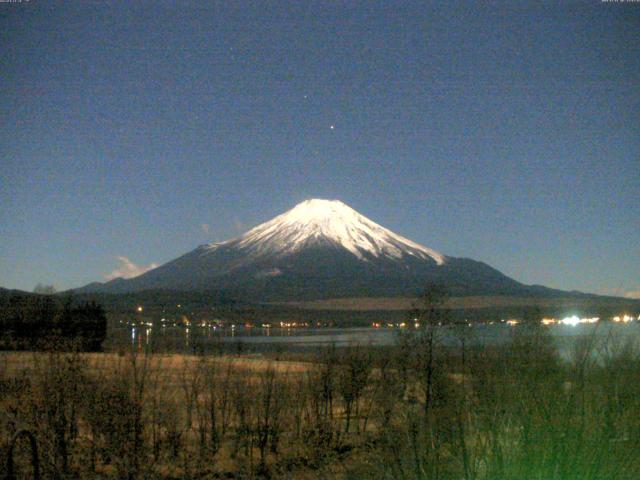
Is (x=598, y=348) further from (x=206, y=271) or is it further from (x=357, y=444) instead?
(x=206, y=271)

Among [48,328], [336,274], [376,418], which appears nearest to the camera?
[376,418]

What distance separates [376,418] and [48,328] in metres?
14.0

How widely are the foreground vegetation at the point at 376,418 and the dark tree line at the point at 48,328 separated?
460 mm

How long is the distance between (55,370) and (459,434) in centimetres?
781

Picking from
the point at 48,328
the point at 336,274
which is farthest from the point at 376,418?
the point at 336,274

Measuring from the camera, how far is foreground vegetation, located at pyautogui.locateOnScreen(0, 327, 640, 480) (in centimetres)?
439

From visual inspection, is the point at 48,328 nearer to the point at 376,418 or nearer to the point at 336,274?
the point at 376,418

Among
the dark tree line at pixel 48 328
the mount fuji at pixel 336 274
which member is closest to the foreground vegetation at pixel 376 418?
the dark tree line at pixel 48 328

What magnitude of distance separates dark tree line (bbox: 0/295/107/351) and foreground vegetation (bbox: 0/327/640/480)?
0.46 meters

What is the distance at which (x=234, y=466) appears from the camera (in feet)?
43.2

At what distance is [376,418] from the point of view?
13070 millimetres

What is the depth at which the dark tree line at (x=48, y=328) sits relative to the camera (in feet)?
40.3

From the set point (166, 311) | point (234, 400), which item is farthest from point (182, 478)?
point (166, 311)

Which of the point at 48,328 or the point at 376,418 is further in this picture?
the point at 48,328
